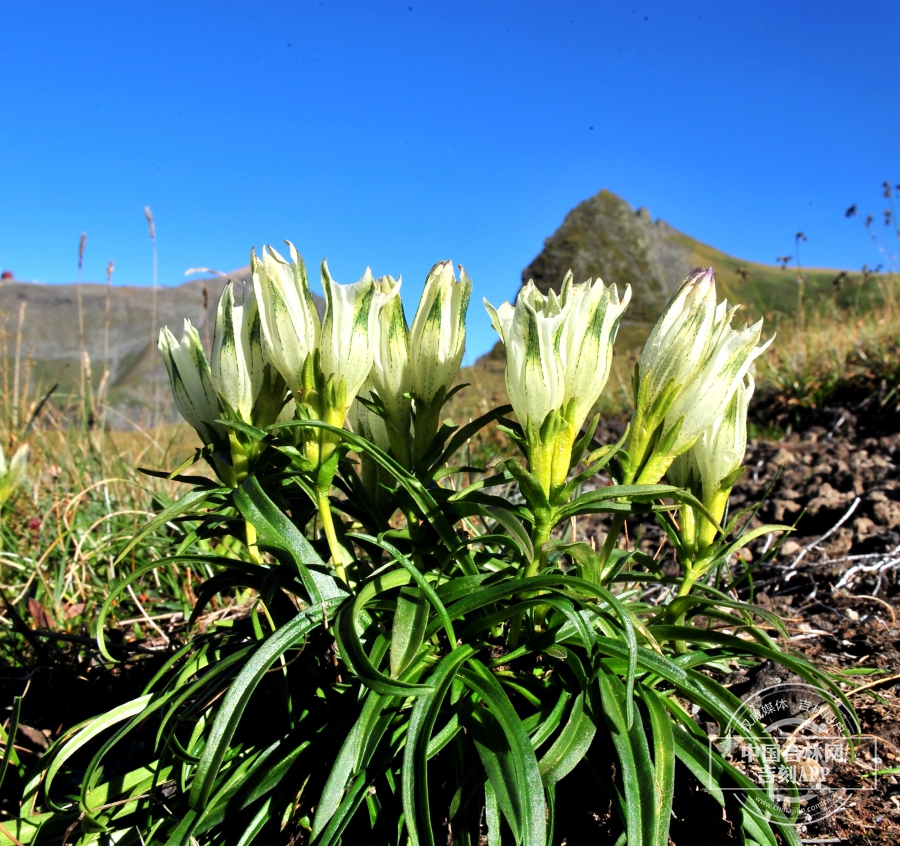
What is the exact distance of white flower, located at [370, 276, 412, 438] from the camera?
1.67 m

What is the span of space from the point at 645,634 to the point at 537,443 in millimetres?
498

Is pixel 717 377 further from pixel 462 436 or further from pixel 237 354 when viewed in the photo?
pixel 237 354

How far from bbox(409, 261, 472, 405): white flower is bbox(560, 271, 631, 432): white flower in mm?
276

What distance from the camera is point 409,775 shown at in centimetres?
132

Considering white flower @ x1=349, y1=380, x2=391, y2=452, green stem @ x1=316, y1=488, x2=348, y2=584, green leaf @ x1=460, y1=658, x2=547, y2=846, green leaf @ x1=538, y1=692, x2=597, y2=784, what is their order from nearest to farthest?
1. green leaf @ x1=460, y1=658, x2=547, y2=846
2. green leaf @ x1=538, y1=692, x2=597, y2=784
3. green stem @ x1=316, y1=488, x2=348, y2=584
4. white flower @ x1=349, y1=380, x2=391, y2=452

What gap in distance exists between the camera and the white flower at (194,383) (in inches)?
67.7

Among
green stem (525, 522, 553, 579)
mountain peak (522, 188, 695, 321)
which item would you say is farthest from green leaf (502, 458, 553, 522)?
mountain peak (522, 188, 695, 321)

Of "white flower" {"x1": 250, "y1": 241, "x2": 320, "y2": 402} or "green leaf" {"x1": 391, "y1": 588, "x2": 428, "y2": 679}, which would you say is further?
"white flower" {"x1": 250, "y1": 241, "x2": 320, "y2": 402}

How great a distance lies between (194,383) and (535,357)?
82 centimetres

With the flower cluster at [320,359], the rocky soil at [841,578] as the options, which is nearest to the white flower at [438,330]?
the flower cluster at [320,359]

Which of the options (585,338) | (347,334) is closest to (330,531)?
(347,334)

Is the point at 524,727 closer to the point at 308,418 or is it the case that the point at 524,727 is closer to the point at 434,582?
the point at 434,582

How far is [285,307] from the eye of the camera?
1550 mm

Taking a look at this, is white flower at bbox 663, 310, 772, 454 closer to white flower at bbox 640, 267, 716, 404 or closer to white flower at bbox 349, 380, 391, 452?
white flower at bbox 640, 267, 716, 404
